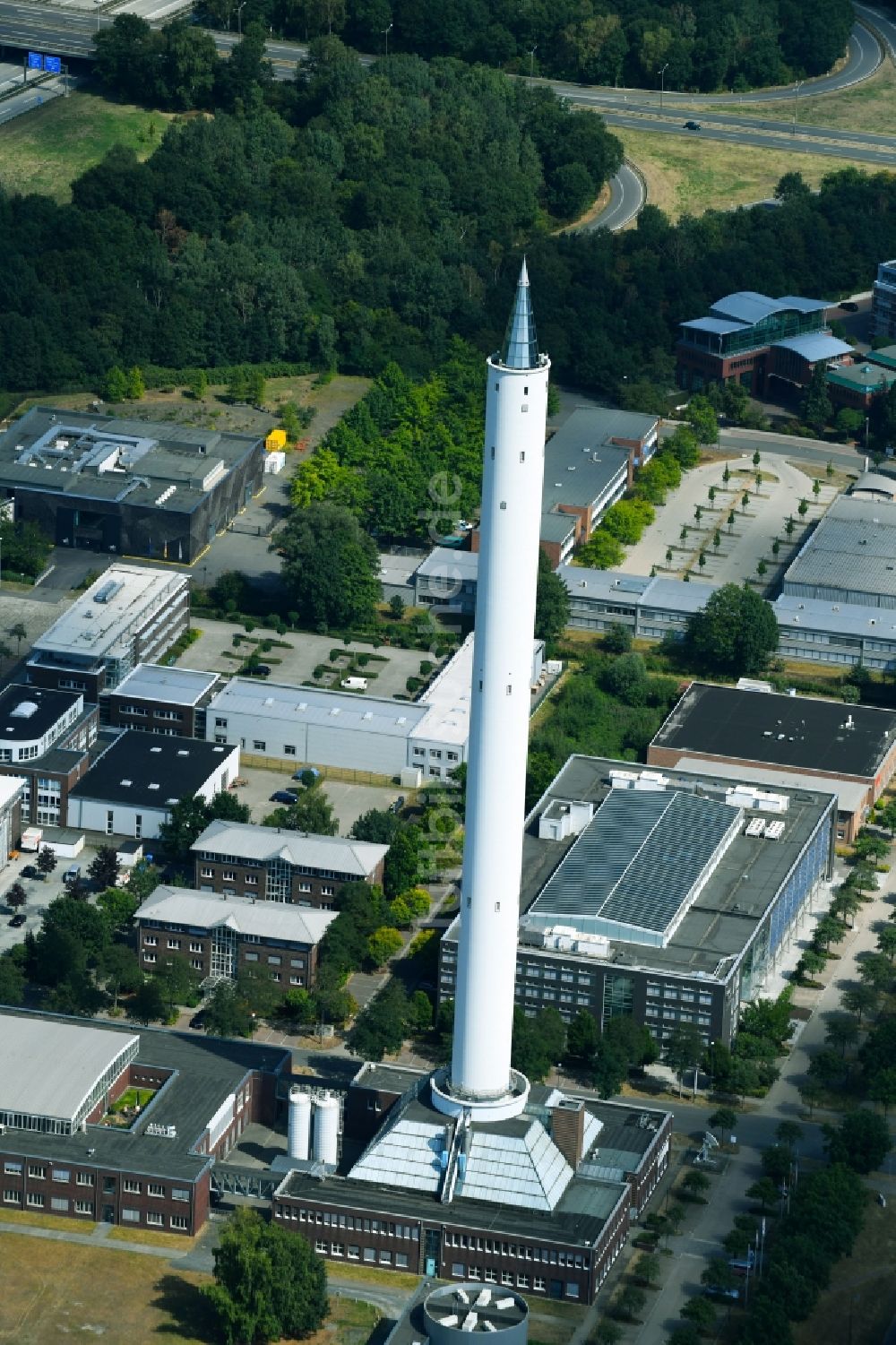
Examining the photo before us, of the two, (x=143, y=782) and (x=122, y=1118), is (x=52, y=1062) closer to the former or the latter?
(x=122, y=1118)

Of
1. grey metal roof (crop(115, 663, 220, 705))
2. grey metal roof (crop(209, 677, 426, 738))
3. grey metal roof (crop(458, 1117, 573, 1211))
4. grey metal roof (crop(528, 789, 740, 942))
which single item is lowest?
grey metal roof (crop(209, 677, 426, 738))

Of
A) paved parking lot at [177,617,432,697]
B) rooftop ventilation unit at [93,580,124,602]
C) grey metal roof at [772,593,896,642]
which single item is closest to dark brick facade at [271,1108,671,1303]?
paved parking lot at [177,617,432,697]

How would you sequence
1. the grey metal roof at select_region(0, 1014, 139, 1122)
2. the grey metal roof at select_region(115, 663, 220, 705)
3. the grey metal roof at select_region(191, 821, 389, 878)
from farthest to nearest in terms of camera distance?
the grey metal roof at select_region(115, 663, 220, 705) → the grey metal roof at select_region(191, 821, 389, 878) → the grey metal roof at select_region(0, 1014, 139, 1122)

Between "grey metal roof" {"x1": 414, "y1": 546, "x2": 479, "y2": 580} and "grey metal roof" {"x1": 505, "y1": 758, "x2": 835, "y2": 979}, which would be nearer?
"grey metal roof" {"x1": 505, "y1": 758, "x2": 835, "y2": 979}

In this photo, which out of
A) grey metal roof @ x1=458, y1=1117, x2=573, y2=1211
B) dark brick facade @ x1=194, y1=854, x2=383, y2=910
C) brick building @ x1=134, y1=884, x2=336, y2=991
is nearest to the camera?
grey metal roof @ x1=458, y1=1117, x2=573, y2=1211

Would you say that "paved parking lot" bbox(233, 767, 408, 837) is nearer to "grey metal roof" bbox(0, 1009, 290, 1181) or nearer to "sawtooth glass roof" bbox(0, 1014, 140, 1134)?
"grey metal roof" bbox(0, 1009, 290, 1181)

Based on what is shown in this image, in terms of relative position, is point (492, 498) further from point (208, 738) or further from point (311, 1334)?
point (208, 738)

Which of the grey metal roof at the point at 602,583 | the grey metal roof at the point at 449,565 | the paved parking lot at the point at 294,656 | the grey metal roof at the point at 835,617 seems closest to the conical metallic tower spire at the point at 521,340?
the paved parking lot at the point at 294,656
